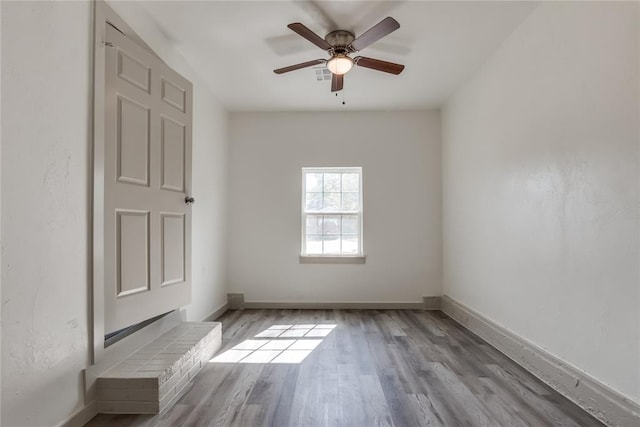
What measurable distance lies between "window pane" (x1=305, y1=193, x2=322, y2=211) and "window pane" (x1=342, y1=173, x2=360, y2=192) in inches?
15.0

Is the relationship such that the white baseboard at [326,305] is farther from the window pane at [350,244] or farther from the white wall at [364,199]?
the window pane at [350,244]

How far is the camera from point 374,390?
2.13 m

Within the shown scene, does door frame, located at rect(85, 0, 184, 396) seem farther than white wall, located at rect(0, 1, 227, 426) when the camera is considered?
Yes

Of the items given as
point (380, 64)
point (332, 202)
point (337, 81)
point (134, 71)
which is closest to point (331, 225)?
point (332, 202)

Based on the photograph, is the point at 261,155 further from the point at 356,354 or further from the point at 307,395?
the point at 307,395

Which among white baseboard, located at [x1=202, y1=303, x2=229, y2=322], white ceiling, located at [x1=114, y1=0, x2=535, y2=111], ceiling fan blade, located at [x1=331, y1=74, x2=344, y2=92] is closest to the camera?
white ceiling, located at [x1=114, y1=0, x2=535, y2=111]

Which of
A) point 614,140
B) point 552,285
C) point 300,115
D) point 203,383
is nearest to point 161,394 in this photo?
point 203,383

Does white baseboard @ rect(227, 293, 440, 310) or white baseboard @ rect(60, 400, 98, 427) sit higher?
white baseboard @ rect(60, 400, 98, 427)

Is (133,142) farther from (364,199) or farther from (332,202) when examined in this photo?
(364,199)

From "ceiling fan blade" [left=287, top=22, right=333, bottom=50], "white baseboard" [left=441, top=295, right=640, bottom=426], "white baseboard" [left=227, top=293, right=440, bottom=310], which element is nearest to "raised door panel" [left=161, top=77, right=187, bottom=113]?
"ceiling fan blade" [left=287, top=22, right=333, bottom=50]

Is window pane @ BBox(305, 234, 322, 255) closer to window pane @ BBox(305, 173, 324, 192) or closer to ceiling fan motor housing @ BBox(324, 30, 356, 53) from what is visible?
window pane @ BBox(305, 173, 324, 192)

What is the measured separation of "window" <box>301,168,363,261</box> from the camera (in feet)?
14.7

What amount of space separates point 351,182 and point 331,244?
93 centimetres

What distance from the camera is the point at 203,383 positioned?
223cm
